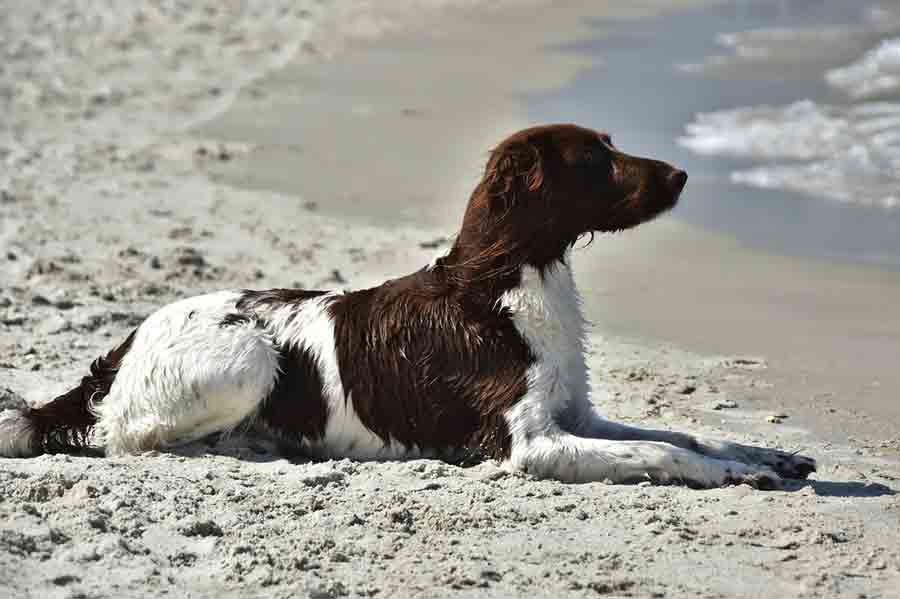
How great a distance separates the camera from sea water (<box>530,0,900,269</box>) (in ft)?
36.1

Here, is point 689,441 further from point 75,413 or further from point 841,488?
point 75,413

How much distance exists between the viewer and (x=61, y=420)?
20.7ft

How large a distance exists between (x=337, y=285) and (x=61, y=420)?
3.44 meters

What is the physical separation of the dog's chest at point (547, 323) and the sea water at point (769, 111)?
4483 millimetres

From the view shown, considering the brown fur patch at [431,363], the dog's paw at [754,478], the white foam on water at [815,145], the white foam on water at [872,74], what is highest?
the white foam on water at [872,74]

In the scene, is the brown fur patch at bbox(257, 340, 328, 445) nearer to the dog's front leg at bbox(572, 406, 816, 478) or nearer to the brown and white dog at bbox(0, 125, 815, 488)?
the brown and white dog at bbox(0, 125, 815, 488)

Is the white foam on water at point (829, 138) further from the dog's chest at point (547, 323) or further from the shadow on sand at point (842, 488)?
the dog's chest at point (547, 323)

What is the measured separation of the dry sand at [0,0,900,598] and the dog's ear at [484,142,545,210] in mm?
1126

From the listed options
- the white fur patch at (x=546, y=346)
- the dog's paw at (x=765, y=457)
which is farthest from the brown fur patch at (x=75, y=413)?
the dog's paw at (x=765, y=457)

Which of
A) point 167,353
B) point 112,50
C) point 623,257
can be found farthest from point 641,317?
point 112,50

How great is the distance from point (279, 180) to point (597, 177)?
7024 millimetres

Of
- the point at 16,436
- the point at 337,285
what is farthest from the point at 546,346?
the point at 337,285

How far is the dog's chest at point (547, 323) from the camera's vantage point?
6.02 m

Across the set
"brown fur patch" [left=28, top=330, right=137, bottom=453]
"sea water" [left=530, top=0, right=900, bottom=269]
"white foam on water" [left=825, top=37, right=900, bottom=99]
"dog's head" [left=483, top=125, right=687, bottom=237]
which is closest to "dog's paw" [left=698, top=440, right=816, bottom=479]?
"dog's head" [left=483, top=125, right=687, bottom=237]
